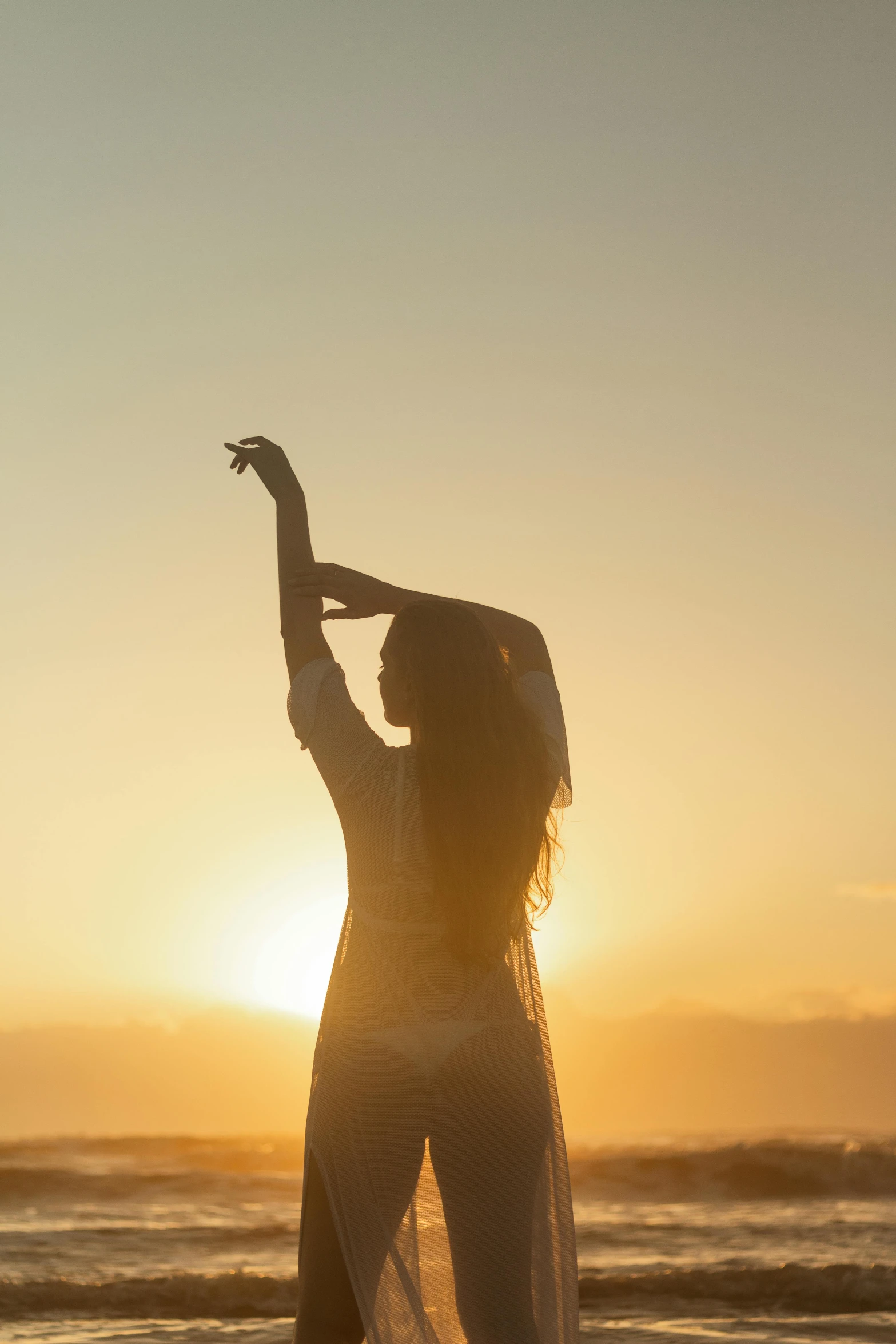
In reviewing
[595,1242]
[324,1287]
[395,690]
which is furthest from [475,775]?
[595,1242]

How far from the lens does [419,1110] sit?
193 centimetres

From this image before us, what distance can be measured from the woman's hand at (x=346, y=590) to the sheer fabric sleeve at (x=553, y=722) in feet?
1.20

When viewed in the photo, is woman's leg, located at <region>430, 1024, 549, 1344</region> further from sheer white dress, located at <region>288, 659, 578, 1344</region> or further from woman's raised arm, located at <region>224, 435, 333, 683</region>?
woman's raised arm, located at <region>224, 435, 333, 683</region>

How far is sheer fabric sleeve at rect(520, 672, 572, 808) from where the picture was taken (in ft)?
7.48

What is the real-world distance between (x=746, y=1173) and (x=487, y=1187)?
18404mm

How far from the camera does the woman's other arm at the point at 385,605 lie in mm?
2318

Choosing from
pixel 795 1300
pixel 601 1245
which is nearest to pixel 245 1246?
pixel 601 1245

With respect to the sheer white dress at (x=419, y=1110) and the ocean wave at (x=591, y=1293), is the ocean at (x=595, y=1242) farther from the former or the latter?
the sheer white dress at (x=419, y=1110)

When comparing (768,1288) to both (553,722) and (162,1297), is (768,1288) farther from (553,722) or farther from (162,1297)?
(553,722)

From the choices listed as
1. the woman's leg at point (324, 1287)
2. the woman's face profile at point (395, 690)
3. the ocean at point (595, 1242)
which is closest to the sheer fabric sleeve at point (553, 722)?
the woman's face profile at point (395, 690)

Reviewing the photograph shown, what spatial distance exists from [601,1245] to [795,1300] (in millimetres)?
3799

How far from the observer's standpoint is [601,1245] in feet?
36.9

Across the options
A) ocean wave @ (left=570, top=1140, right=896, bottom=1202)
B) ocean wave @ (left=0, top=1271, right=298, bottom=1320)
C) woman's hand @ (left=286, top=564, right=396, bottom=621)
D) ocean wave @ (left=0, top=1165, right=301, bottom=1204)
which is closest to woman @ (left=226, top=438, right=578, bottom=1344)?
woman's hand @ (left=286, top=564, right=396, bottom=621)

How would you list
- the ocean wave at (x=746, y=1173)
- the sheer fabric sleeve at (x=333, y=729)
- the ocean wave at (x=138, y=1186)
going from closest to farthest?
the sheer fabric sleeve at (x=333, y=729) < the ocean wave at (x=138, y=1186) < the ocean wave at (x=746, y=1173)
